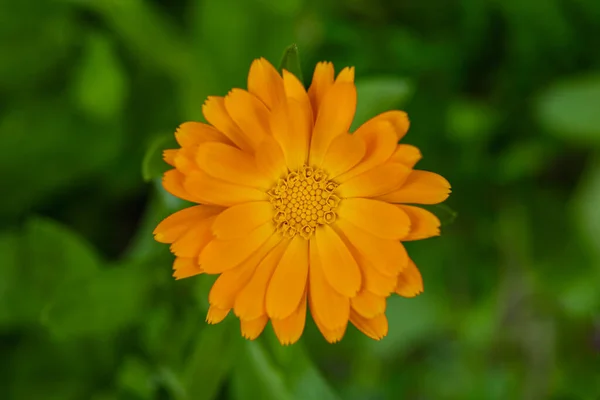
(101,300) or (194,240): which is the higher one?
(194,240)

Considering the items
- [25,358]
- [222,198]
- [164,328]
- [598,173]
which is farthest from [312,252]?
[25,358]

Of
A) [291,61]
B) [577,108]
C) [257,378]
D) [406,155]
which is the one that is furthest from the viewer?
[577,108]

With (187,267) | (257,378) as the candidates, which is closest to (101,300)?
(257,378)

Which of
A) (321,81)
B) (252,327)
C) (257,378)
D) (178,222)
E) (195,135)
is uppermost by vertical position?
(321,81)

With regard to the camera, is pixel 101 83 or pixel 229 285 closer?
pixel 229 285

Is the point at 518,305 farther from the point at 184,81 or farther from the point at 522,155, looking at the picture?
the point at 184,81

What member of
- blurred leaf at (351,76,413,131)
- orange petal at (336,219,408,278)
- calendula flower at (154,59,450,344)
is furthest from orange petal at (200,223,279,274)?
blurred leaf at (351,76,413,131)

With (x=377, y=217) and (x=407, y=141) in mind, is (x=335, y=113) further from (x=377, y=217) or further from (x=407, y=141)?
(x=407, y=141)
